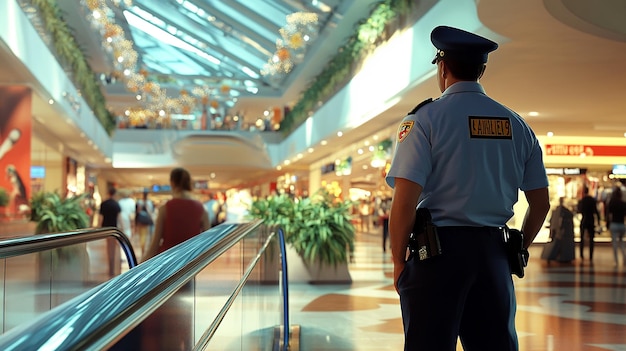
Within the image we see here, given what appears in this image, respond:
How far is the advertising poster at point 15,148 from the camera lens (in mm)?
12014

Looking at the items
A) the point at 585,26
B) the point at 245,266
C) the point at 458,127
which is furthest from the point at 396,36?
the point at 458,127

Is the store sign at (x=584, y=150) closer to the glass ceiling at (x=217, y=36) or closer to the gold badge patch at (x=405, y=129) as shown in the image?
the glass ceiling at (x=217, y=36)

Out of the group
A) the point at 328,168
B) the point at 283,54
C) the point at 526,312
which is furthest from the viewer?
the point at 328,168

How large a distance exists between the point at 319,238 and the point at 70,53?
8154 millimetres

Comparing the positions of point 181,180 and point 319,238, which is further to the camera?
point 319,238

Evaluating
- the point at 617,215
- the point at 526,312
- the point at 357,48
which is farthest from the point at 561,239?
the point at 526,312

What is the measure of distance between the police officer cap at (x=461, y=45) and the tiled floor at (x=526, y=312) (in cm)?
390

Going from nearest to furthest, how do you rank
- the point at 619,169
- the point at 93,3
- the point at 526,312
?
the point at 526,312, the point at 93,3, the point at 619,169

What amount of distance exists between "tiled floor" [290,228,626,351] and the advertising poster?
4262mm

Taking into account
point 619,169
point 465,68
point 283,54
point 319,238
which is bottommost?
point 319,238

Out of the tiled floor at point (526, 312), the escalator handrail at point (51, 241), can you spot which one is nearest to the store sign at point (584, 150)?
the tiled floor at point (526, 312)

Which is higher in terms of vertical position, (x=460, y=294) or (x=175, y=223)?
(x=175, y=223)

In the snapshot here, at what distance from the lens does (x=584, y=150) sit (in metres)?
19.7

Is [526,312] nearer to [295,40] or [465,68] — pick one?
[465,68]
